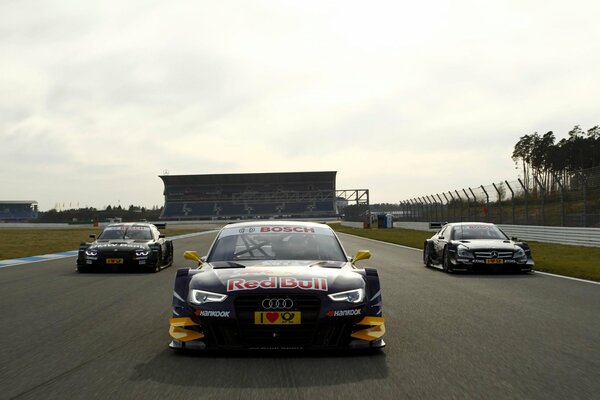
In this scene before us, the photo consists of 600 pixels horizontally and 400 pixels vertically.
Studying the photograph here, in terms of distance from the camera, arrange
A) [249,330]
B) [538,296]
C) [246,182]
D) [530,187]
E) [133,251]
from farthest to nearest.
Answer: [246,182] < [530,187] < [133,251] < [538,296] < [249,330]

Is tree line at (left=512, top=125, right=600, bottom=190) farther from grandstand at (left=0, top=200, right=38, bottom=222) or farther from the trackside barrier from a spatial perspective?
grandstand at (left=0, top=200, right=38, bottom=222)

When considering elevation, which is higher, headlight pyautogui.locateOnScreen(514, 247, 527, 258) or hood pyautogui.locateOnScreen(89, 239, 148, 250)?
hood pyautogui.locateOnScreen(89, 239, 148, 250)

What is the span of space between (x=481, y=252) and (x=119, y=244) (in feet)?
28.0

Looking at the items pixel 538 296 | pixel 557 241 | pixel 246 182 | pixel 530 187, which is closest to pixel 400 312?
pixel 538 296

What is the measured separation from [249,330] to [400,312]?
358cm

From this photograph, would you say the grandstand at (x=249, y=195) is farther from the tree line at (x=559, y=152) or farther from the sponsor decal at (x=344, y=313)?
the sponsor decal at (x=344, y=313)

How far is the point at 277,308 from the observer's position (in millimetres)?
5566

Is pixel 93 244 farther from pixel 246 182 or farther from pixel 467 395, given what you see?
pixel 246 182

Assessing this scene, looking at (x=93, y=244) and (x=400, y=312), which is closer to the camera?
(x=400, y=312)

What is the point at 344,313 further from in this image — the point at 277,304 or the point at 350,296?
the point at 277,304

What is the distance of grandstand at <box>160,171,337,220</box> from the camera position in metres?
107

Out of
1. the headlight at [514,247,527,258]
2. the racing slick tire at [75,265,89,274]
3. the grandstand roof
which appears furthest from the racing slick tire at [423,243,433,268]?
the grandstand roof

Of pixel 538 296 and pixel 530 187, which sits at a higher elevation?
pixel 530 187

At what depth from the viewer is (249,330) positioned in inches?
218
